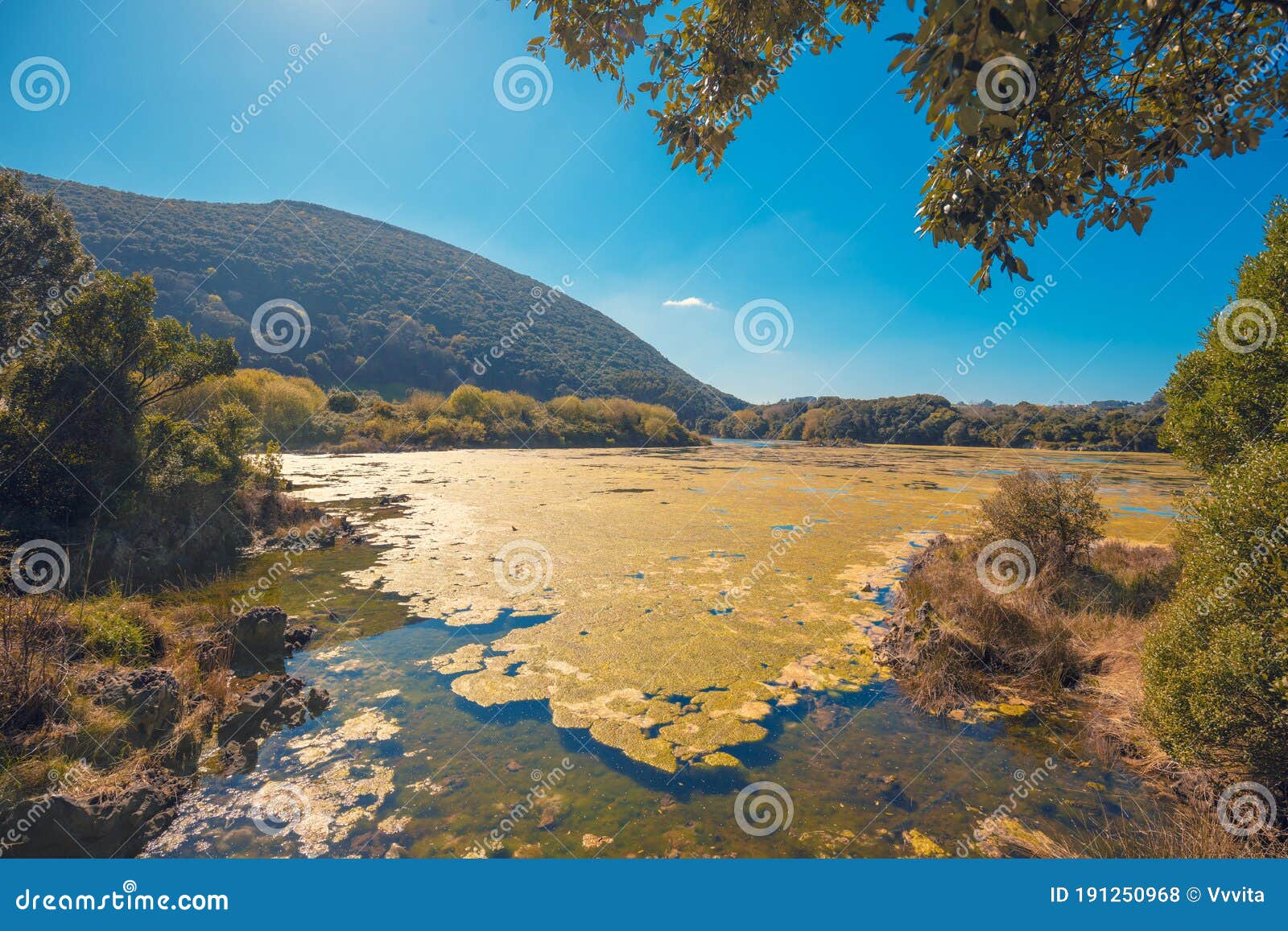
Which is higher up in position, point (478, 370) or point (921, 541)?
point (478, 370)

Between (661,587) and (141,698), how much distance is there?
225 inches

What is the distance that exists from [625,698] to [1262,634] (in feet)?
14.5

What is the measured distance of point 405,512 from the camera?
1315cm

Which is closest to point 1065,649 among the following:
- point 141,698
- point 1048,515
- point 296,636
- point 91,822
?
point 1048,515

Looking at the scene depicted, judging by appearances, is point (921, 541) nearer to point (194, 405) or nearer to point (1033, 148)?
point (1033, 148)

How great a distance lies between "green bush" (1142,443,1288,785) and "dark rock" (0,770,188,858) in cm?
657

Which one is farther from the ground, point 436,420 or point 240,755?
point 436,420

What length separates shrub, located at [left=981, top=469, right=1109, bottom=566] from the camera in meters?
6.85

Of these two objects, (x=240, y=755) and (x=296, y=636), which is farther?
(x=296, y=636)

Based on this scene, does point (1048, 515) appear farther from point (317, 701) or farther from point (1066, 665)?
point (317, 701)

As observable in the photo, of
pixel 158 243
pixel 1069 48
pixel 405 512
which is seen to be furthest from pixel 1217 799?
pixel 158 243

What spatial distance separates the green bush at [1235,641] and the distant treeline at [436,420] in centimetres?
2725

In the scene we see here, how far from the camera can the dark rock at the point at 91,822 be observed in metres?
2.73

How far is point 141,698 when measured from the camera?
3688 mm
